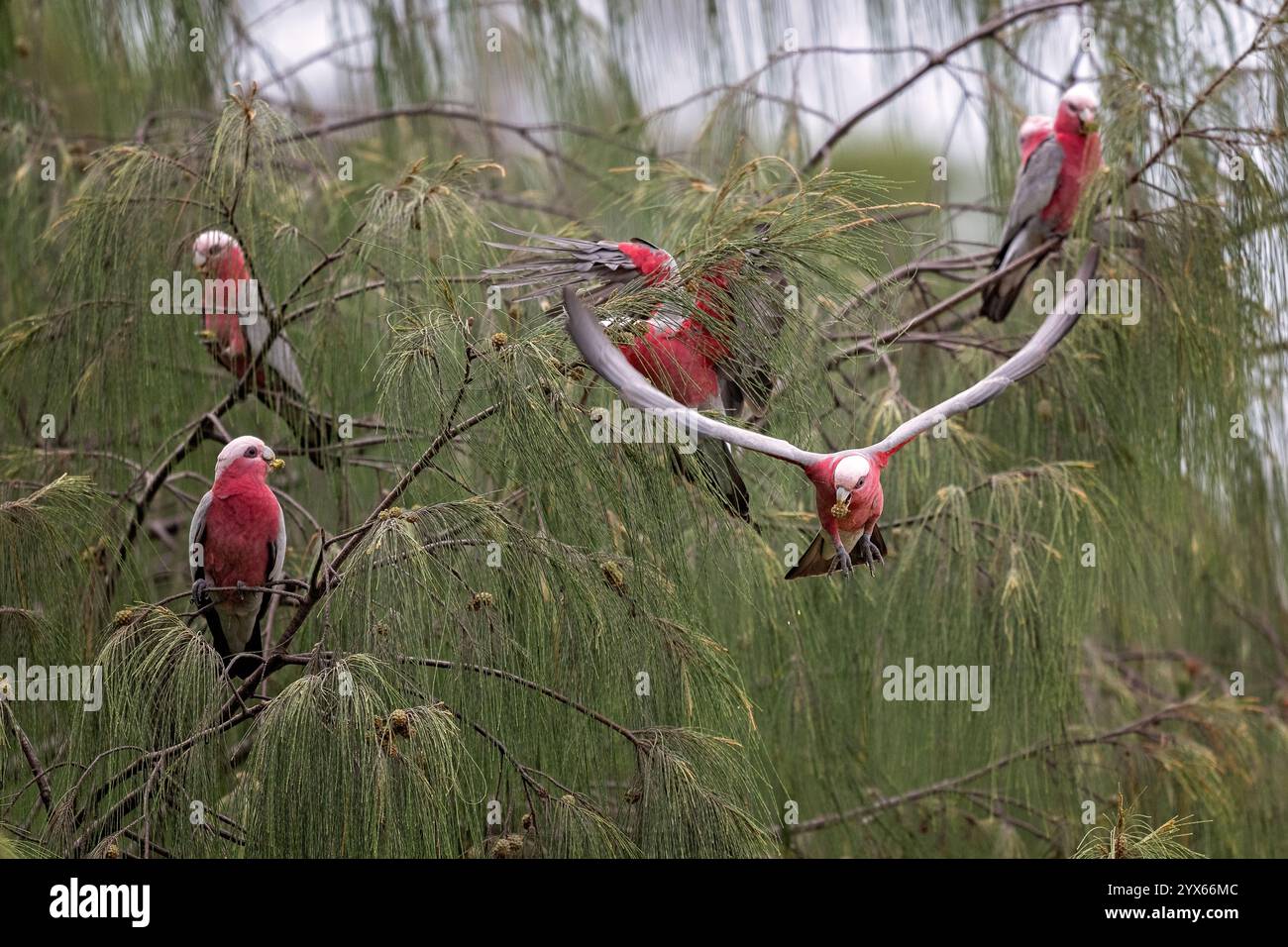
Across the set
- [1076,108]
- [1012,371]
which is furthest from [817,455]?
[1076,108]

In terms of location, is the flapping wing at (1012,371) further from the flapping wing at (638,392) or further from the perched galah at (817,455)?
the flapping wing at (638,392)

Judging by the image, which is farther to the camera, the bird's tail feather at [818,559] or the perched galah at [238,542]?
the perched galah at [238,542]

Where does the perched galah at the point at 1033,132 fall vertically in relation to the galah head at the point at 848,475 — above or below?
above

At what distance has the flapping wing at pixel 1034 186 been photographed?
8.57ft

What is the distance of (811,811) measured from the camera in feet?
8.15

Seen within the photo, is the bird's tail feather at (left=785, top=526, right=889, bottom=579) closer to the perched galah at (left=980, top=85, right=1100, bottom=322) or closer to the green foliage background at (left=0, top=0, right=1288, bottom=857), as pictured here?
the green foliage background at (left=0, top=0, right=1288, bottom=857)

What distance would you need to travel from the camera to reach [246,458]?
190cm

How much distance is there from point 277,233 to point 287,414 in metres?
0.31

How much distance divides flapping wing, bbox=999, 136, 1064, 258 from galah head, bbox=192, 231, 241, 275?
1566mm

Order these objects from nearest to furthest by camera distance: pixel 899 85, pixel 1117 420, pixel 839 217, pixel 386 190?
1. pixel 839 217
2. pixel 386 190
3. pixel 1117 420
4. pixel 899 85

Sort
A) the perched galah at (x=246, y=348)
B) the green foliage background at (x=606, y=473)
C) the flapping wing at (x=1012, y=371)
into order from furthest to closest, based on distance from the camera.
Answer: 1. the perched galah at (x=246, y=348)
2. the flapping wing at (x=1012, y=371)
3. the green foliage background at (x=606, y=473)

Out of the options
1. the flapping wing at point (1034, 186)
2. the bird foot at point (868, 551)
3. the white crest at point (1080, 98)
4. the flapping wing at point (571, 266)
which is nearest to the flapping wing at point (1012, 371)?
the bird foot at point (868, 551)

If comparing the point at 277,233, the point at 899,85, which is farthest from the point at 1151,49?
the point at 277,233
